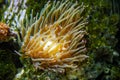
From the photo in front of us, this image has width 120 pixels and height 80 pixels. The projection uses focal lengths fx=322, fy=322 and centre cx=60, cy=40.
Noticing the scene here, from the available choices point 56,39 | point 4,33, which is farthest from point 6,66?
point 56,39

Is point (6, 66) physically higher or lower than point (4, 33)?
lower

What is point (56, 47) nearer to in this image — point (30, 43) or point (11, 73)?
point (30, 43)

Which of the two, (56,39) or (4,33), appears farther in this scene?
(56,39)

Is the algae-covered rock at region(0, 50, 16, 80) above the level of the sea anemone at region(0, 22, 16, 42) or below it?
below

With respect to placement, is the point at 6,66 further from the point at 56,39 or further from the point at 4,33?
the point at 56,39

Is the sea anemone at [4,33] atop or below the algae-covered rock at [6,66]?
atop

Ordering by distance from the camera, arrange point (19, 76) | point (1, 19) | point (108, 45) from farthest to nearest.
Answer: point (1, 19)
point (108, 45)
point (19, 76)

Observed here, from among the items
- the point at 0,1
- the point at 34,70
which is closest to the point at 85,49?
the point at 34,70

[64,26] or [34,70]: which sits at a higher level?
[64,26]
